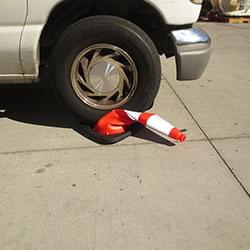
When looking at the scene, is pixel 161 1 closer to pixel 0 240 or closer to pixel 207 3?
pixel 0 240

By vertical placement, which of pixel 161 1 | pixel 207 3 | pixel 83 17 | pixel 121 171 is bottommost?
pixel 207 3

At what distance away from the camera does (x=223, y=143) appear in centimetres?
328

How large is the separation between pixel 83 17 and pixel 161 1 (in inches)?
31.2

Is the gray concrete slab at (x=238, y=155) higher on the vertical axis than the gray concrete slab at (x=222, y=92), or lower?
higher

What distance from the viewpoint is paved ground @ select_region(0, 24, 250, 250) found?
2.25m

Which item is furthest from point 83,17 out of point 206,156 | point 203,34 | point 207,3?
point 207,3

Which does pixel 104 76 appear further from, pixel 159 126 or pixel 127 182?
pixel 127 182

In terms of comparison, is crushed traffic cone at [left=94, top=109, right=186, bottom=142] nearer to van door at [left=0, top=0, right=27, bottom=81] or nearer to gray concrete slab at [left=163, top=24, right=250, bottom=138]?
gray concrete slab at [left=163, top=24, right=250, bottom=138]

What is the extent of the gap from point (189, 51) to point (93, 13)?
100 cm

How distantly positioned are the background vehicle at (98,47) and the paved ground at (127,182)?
0.44 metres

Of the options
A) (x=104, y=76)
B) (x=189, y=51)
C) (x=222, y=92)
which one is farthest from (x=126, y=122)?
(x=222, y=92)

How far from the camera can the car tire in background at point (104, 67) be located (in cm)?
315

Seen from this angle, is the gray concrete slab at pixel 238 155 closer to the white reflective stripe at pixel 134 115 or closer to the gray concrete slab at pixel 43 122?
the gray concrete slab at pixel 43 122

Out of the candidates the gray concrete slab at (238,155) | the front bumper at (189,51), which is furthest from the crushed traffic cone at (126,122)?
the front bumper at (189,51)
